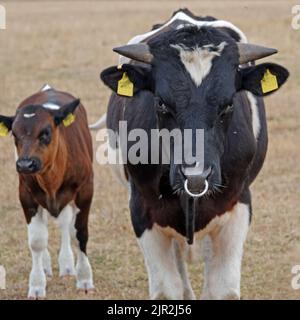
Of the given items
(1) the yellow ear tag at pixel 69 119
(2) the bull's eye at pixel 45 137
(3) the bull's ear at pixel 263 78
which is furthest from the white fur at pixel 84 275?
(3) the bull's ear at pixel 263 78

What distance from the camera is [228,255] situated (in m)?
7.06

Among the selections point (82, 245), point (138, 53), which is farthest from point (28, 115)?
point (138, 53)

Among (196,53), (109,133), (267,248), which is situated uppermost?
(196,53)

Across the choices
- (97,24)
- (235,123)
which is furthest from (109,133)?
(97,24)

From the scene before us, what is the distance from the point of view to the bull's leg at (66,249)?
9.45 meters

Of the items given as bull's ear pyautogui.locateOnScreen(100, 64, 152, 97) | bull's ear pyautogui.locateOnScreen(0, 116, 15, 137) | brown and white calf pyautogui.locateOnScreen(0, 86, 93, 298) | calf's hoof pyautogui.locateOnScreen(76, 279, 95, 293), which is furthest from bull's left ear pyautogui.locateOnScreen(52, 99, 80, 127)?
bull's ear pyautogui.locateOnScreen(100, 64, 152, 97)

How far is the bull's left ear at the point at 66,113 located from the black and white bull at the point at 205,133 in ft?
4.68

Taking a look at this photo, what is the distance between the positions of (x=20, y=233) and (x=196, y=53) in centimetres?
483

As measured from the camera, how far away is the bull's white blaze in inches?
243

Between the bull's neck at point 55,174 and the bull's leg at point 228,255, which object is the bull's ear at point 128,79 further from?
the bull's neck at point 55,174

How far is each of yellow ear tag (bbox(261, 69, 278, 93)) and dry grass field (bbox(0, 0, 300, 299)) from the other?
243cm

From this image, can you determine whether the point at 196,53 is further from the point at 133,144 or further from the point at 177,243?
the point at 177,243

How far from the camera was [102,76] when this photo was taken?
6.54m

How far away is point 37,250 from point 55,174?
2.17 ft
